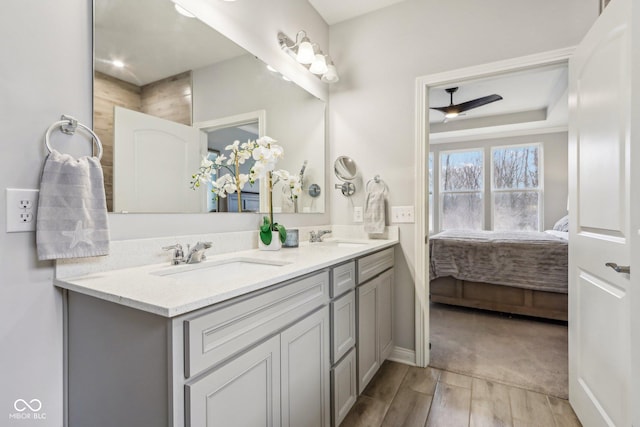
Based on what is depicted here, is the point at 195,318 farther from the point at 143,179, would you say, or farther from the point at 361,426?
the point at 361,426

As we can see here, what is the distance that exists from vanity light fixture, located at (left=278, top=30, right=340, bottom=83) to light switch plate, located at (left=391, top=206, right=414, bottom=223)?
1.11 m

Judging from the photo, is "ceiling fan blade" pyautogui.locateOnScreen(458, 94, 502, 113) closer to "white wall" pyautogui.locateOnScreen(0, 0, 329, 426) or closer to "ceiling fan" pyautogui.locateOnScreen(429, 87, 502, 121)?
"ceiling fan" pyautogui.locateOnScreen(429, 87, 502, 121)

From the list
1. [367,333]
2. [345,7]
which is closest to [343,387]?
[367,333]

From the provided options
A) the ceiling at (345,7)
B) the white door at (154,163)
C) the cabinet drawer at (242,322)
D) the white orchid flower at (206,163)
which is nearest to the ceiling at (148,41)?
the white door at (154,163)

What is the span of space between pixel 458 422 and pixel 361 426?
1.62 ft

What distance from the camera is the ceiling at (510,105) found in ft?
12.6

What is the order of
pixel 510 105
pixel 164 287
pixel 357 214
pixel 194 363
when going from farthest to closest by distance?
pixel 510 105, pixel 357 214, pixel 164 287, pixel 194 363

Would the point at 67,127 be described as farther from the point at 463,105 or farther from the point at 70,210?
the point at 463,105

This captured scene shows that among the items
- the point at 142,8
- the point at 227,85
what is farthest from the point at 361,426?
the point at 142,8

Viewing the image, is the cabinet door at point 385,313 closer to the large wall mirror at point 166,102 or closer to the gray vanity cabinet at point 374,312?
the gray vanity cabinet at point 374,312

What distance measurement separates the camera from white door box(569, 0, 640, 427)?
3.93 feet

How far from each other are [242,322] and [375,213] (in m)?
1.46

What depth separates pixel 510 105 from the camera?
15.7ft

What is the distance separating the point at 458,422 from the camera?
5.16 ft
